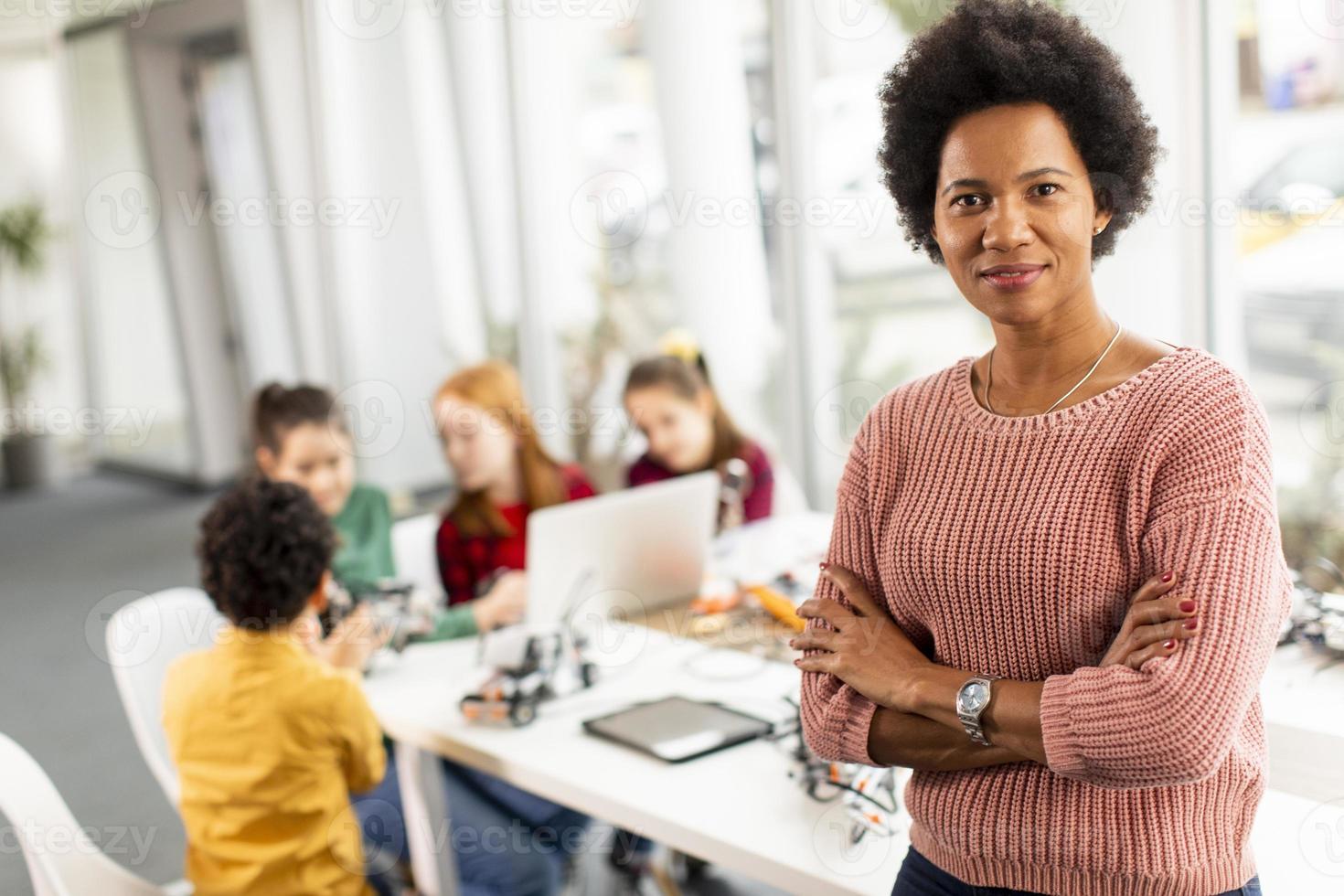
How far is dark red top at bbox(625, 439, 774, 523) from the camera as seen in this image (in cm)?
340

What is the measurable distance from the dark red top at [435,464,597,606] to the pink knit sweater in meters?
1.76

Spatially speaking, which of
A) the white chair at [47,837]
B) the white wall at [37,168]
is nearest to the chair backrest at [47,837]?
the white chair at [47,837]

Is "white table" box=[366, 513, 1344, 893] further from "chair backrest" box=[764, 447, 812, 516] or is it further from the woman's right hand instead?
"chair backrest" box=[764, 447, 812, 516]

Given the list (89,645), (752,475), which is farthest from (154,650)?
(89,645)

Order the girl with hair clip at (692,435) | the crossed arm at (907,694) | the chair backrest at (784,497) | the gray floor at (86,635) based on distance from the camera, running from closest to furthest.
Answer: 1. the crossed arm at (907,694)
2. the girl with hair clip at (692,435)
3. the chair backrest at (784,497)
4. the gray floor at (86,635)

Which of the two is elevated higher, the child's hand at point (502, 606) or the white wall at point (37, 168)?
the white wall at point (37, 168)

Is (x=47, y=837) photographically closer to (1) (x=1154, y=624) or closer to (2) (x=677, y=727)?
(2) (x=677, y=727)

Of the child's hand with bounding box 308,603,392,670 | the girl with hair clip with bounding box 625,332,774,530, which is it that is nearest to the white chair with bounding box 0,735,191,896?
the child's hand with bounding box 308,603,392,670

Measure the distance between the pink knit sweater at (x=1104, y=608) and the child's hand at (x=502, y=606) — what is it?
4.46 feet

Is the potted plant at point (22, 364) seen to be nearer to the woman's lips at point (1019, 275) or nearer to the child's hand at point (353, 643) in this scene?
the child's hand at point (353, 643)

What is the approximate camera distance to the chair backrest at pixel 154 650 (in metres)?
2.43

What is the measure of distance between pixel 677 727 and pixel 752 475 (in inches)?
56.4

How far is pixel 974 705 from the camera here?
1.30 metres

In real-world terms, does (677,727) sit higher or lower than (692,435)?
lower
